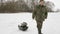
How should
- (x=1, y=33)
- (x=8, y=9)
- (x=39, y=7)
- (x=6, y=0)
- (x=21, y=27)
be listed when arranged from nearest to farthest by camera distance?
(x=39, y=7) < (x=1, y=33) < (x=21, y=27) < (x=8, y=9) < (x=6, y=0)

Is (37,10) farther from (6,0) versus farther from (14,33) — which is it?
(6,0)

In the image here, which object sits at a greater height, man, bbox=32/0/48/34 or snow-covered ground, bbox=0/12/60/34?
man, bbox=32/0/48/34

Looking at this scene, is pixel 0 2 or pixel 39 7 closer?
pixel 39 7

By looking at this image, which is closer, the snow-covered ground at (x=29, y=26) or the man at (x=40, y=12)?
the man at (x=40, y=12)

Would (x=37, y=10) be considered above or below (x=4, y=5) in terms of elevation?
above

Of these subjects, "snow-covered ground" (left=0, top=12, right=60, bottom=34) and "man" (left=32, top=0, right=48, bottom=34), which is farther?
"snow-covered ground" (left=0, top=12, right=60, bottom=34)

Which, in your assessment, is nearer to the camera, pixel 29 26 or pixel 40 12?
pixel 40 12

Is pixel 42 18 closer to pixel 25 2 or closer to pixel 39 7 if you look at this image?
pixel 39 7

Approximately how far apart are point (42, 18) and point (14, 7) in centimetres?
1869

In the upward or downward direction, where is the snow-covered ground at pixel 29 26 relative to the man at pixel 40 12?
downward

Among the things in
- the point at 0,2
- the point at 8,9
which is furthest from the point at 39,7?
the point at 0,2

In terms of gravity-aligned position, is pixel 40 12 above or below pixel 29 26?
above

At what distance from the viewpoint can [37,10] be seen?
740 centimetres

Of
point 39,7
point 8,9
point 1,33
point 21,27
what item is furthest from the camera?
point 8,9
